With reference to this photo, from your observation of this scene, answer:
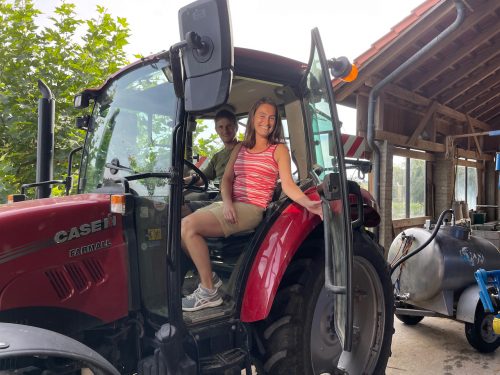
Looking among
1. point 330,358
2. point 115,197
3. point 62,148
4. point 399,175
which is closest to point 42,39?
point 62,148

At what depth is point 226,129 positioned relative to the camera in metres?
3.41

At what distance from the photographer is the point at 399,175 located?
349 inches

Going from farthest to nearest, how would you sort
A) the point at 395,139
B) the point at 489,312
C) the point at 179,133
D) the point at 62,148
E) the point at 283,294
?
the point at 395,139
the point at 62,148
the point at 489,312
the point at 283,294
the point at 179,133

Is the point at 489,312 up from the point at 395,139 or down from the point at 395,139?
down

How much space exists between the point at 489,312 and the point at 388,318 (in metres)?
1.39

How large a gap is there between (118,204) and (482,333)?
3509mm

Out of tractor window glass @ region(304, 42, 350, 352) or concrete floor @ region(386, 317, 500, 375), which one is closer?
tractor window glass @ region(304, 42, 350, 352)

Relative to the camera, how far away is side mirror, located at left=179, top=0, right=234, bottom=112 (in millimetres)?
1697

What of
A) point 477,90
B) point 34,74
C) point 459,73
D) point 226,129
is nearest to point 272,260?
point 226,129

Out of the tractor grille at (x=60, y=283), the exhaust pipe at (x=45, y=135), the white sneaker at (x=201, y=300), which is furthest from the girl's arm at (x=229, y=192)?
the exhaust pipe at (x=45, y=135)

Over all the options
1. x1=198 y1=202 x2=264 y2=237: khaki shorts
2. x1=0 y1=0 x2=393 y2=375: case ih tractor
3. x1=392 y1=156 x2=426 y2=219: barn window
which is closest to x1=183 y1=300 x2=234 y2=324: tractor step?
x1=0 y1=0 x2=393 y2=375: case ih tractor

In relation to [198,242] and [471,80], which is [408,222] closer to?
[471,80]

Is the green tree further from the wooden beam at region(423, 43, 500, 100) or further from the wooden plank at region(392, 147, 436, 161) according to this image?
the wooden beam at region(423, 43, 500, 100)

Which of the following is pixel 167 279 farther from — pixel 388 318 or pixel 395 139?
pixel 395 139
